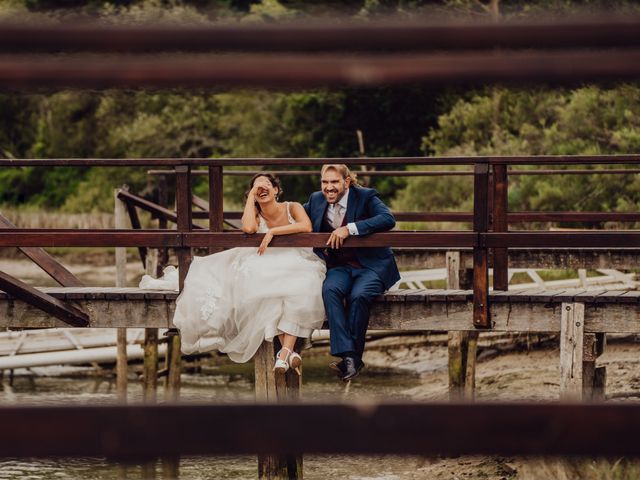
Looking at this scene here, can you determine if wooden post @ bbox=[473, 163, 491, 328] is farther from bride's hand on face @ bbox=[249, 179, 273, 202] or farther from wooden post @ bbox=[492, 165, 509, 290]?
bride's hand on face @ bbox=[249, 179, 273, 202]

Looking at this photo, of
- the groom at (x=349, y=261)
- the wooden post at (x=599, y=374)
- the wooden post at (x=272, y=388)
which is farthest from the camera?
the wooden post at (x=599, y=374)

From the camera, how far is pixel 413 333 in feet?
64.4

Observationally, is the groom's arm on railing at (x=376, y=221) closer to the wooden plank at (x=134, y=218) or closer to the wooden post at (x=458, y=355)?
the wooden post at (x=458, y=355)

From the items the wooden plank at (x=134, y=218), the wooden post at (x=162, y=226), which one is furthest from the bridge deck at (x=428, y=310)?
the wooden post at (x=162, y=226)

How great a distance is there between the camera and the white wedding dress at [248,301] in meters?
7.81

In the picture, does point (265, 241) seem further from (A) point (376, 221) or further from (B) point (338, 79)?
(B) point (338, 79)

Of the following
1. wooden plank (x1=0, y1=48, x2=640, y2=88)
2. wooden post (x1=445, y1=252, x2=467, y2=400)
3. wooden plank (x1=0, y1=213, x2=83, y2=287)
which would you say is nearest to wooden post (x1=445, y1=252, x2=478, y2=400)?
wooden post (x1=445, y1=252, x2=467, y2=400)

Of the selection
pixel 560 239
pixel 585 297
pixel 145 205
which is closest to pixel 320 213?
pixel 560 239

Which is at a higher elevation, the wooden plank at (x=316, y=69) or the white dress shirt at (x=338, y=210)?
the wooden plank at (x=316, y=69)

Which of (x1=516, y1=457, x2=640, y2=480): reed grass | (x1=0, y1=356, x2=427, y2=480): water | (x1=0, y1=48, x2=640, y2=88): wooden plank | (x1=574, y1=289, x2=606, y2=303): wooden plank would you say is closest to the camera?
(x1=0, y1=48, x2=640, y2=88): wooden plank

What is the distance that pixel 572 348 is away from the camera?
26.8 feet

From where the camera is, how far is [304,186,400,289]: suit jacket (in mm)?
7938

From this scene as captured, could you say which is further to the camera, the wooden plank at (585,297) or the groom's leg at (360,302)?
the wooden plank at (585,297)

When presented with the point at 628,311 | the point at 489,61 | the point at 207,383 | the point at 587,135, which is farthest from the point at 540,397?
the point at 489,61
